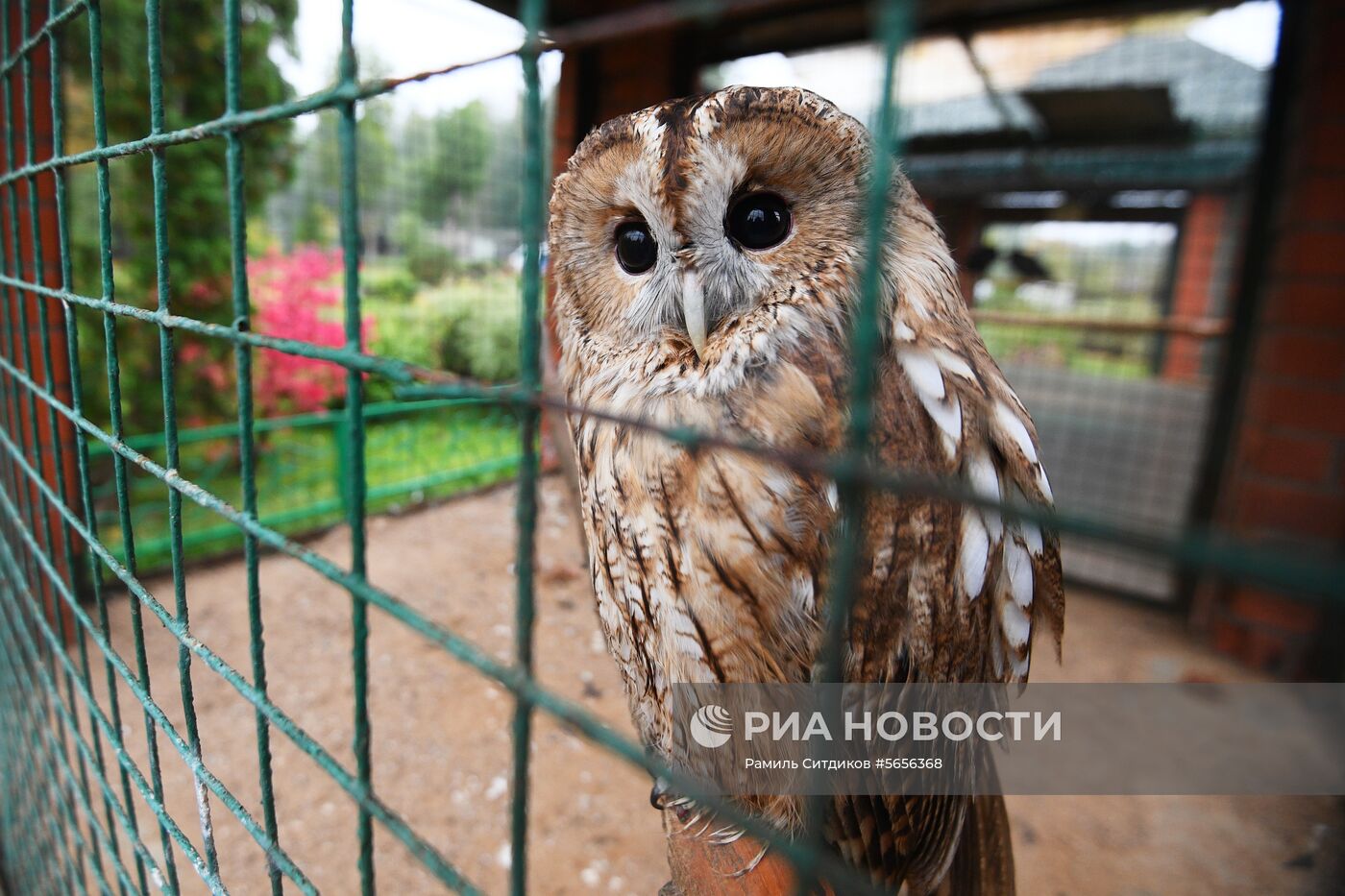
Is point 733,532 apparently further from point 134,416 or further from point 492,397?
point 134,416

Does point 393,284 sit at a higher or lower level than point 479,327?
higher

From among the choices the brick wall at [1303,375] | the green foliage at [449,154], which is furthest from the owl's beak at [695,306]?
the green foliage at [449,154]

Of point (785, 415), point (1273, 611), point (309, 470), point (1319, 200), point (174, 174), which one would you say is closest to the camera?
point (785, 415)

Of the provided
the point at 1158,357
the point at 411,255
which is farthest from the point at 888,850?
the point at 411,255

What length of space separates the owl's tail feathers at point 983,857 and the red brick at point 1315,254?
2.73 meters

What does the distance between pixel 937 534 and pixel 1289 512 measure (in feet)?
9.49

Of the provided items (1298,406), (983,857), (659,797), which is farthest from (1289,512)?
(659,797)

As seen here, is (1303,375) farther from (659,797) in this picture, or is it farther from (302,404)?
(302,404)

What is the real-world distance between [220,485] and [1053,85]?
564 cm

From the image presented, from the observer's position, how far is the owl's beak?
3.07 ft

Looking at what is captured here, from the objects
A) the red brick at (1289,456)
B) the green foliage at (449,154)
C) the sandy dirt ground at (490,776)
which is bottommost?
the sandy dirt ground at (490,776)

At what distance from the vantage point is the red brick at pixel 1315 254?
2.66 metres

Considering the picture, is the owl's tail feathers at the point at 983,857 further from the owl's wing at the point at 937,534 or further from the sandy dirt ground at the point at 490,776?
the sandy dirt ground at the point at 490,776

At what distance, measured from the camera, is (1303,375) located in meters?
2.78
